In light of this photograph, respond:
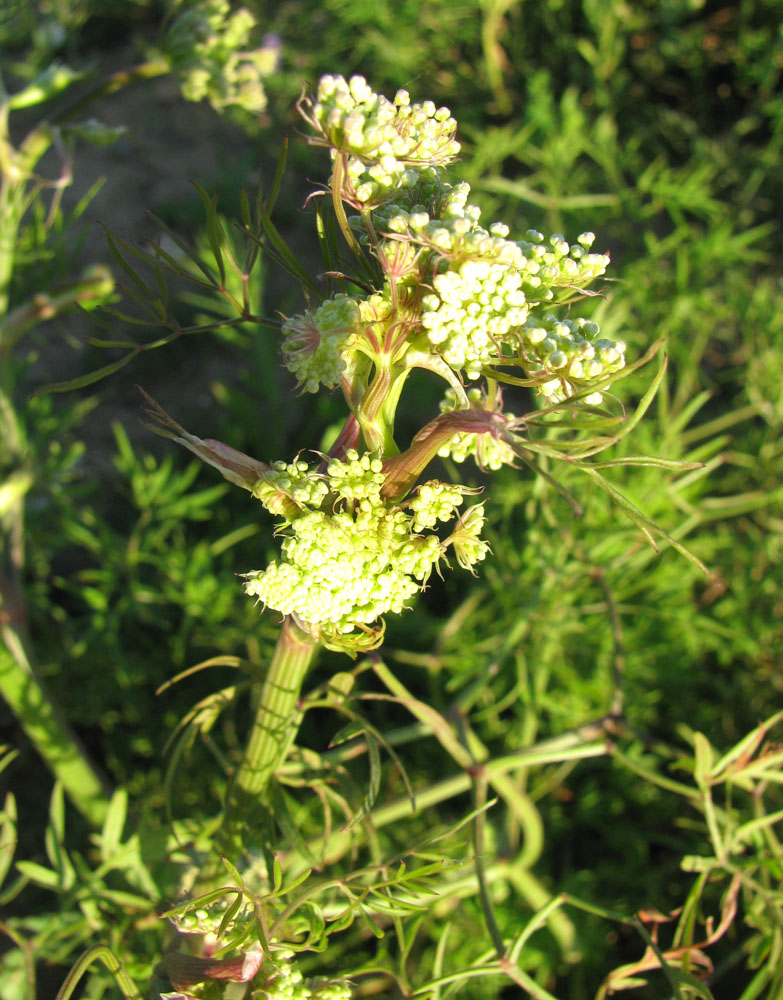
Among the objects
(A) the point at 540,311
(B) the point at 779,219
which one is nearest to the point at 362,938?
(A) the point at 540,311

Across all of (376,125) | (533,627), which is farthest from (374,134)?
(533,627)

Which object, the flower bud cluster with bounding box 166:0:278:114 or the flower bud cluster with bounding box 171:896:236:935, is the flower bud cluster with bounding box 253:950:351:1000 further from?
the flower bud cluster with bounding box 166:0:278:114

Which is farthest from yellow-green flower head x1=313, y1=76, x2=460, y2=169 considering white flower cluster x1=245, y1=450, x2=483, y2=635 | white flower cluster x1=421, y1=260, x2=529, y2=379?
white flower cluster x1=245, y1=450, x2=483, y2=635

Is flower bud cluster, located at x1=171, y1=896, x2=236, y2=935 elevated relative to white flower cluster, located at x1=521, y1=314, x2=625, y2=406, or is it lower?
lower

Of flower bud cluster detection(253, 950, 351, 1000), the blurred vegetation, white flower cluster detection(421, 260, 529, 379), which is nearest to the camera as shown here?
white flower cluster detection(421, 260, 529, 379)

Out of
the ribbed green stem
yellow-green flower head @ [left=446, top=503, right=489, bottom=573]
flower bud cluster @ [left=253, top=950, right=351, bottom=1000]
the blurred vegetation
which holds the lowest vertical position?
the blurred vegetation

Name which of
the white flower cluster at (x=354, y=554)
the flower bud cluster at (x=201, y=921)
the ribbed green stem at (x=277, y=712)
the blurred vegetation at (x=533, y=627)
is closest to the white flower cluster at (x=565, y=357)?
the white flower cluster at (x=354, y=554)

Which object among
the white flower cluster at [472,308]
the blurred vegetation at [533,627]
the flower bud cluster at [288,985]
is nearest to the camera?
the white flower cluster at [472,308]

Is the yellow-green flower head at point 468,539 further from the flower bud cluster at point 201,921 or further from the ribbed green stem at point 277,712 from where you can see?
the flower bud cluster at point 201,921
